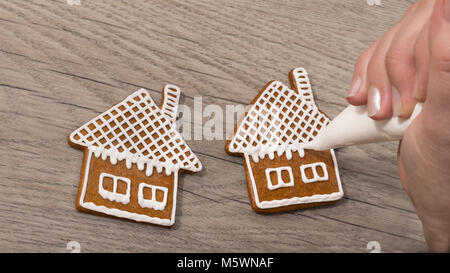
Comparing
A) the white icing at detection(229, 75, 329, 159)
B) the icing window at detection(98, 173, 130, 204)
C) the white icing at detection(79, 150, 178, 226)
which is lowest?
the white icing at detection(79, 150, 178, 226)

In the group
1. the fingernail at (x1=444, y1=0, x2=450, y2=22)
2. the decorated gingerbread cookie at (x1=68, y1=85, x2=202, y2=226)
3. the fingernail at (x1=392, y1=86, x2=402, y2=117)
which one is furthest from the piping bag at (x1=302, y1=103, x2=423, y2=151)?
the decorated gingerbread cookie at (x1=68, y1=85, x2=202, y2=226)

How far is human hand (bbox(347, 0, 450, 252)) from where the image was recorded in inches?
12.1

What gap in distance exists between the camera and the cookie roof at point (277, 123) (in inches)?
26.0

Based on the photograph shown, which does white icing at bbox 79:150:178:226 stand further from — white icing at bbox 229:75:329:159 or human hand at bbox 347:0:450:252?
human hand at bbox 347:0:450:252

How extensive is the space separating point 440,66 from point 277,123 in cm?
39

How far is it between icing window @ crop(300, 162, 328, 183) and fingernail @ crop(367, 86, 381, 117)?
23 cm

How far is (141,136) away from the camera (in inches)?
25.4

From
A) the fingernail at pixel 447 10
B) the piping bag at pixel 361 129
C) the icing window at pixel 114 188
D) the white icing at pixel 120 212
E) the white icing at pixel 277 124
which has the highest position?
the fingernail at pixel 447 10

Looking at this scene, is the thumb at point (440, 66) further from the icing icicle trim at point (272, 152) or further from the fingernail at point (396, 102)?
the icing icicle trim at point (272, 152)

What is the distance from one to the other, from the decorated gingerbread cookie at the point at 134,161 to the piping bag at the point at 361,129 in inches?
9.1

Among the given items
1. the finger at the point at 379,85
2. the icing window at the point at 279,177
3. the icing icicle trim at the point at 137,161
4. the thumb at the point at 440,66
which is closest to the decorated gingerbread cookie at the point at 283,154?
the icing window at the point at 279,177

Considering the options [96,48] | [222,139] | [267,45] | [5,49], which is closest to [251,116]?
[222,139]

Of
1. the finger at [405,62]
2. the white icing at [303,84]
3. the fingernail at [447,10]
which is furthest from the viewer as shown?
the white icing at [303,84]

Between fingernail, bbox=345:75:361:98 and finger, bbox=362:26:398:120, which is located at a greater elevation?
finger, bbox=362:26:398:120
